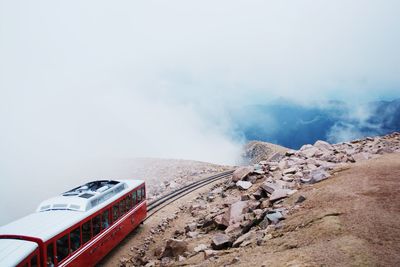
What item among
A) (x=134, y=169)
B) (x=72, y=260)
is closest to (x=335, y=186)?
(x=72, y=260)

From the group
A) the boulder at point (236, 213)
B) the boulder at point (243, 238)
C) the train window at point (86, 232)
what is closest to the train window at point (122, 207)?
the train window at point (86, 232)

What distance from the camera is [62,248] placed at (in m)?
12.1

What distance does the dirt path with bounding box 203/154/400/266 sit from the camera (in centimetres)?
903

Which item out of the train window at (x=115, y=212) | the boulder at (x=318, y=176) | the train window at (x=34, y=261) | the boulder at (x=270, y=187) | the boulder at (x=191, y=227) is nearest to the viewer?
the train window at (x=34, y=261)

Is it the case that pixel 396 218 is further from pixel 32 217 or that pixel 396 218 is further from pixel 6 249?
pixel 32 217

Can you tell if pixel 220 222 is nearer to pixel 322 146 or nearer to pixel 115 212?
pixel 115 212

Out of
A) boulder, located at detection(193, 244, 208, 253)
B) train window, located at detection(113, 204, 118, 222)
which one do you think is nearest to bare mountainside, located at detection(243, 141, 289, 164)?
train window, located at detection(113, 204, 118, 222)

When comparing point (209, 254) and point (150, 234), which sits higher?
point (209, 254)

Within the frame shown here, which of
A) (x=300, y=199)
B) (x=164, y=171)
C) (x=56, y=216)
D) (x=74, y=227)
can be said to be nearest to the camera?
(x=74, y=227)

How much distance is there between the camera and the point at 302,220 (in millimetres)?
12188

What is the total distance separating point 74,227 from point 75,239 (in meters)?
0.50

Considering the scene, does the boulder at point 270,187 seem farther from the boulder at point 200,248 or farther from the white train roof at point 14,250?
the white train roof at point 14,250

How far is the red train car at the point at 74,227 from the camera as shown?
10.6m

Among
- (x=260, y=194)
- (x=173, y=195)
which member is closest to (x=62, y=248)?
(x=260, y=194)
